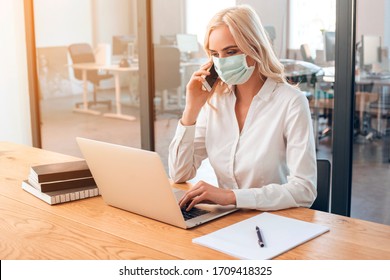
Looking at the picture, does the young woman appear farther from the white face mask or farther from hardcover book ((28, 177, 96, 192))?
hardcover book ((28, 177, 96, 192))

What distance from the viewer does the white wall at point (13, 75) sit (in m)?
4.54

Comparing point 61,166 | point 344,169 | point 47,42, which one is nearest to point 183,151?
point 61,166

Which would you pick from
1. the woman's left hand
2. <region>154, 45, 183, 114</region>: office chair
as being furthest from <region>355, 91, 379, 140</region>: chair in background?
the woman's left hand

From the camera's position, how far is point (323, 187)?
6.95 ft

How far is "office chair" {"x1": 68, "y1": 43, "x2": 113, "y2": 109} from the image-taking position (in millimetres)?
4113

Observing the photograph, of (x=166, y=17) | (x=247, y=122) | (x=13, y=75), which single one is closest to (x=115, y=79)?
(x=166, y=17)

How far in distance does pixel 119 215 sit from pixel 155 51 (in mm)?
2040

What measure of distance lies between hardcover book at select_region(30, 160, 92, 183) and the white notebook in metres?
0.65

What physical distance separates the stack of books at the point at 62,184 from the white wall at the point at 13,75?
2696 millimetres

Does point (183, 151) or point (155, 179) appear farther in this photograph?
point (183, 151)

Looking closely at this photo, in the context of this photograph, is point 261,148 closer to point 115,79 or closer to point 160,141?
point 160,141

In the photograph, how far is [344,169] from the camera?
2947mm
